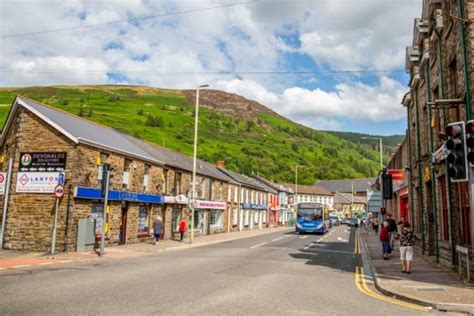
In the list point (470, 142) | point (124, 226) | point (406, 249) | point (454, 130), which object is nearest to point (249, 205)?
point (124, 226)

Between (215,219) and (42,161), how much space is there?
2253cm

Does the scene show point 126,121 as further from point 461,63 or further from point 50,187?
point 461,63

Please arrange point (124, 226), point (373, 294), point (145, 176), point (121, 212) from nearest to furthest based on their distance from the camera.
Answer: point (373, 294) < point (121, 212) < point (124, 226) < point (145, 176)

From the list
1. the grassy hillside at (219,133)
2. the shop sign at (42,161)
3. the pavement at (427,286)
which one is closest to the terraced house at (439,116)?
the pavement at (427,286)

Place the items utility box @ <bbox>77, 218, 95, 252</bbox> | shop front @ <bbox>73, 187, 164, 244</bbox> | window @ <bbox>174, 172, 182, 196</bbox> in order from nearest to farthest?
utility box @ <bbox>77, 218, 95, 252</bbox> < shop front @ <bbox>73, 187, 164, 244</bbox> < window @ <bbox>174, 172, 182, 196</bbox>

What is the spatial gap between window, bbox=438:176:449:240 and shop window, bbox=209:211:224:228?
1030 inches

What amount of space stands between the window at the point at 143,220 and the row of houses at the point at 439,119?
16.2 m

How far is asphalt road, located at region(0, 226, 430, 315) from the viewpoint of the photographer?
308 inches

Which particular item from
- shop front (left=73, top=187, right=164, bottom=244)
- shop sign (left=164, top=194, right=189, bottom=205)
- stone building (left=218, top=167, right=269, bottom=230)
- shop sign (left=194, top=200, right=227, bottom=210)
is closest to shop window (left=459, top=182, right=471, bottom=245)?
shop front (left=73, top=187, right=164, bottom=244)

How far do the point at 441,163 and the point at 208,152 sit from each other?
94.9 metres

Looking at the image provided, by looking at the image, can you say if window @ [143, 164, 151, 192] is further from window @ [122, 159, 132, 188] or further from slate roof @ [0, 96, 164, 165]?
window @ [122, 159, 132, 188]

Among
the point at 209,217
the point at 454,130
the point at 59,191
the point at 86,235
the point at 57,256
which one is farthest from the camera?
the point at 209,217

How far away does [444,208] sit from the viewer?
589 inches

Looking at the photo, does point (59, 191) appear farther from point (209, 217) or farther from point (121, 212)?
point (209, 217)
